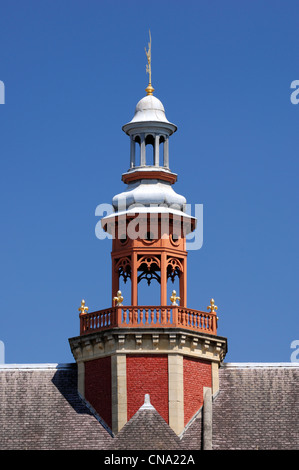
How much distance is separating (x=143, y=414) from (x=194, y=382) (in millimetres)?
4353

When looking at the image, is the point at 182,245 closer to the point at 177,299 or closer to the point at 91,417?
the point at 177,299

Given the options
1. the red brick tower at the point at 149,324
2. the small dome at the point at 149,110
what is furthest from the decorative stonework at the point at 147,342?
the small dome at the point at 149,110

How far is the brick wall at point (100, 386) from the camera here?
8825cm

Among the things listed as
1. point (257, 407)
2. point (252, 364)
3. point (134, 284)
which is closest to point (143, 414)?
point (257, 407)

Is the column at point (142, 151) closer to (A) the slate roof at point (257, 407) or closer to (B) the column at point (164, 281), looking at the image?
(B) the column at point (164, 281)

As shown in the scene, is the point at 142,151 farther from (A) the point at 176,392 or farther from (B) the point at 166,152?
(A) the point at 176,392

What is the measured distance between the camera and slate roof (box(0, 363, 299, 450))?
86.8 meters

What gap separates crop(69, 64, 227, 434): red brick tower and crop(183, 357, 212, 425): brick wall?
0.14ft

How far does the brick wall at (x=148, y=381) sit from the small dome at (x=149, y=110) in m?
11.4

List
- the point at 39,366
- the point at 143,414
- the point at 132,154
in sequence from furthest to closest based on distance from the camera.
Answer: the point at 132,154, the point at 39,366, the point at 143,414

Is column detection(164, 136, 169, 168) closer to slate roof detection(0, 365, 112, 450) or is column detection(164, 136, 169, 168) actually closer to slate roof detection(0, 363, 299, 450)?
slate roof detection(0, 363, 299, 450)

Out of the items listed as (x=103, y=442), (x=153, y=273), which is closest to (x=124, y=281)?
(x=153, y=273)

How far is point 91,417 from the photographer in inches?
3489

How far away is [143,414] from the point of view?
85.3 metres
